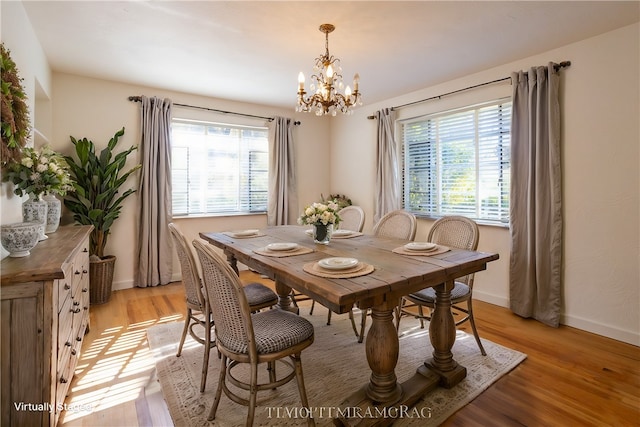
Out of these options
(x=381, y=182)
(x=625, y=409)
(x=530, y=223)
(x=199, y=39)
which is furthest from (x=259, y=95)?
(x=625, y=409)

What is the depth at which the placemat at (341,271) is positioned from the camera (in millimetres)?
1591

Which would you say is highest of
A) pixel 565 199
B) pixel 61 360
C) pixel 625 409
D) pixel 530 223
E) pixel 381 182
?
pixel 381 182

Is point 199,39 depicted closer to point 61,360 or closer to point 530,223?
point 61,360

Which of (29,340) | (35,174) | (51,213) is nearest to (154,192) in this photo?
(51,213)

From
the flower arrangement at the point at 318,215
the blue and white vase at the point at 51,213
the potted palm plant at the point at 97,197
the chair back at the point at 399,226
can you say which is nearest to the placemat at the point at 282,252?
the flower arrangement at the point at 318,215

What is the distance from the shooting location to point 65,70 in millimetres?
3510

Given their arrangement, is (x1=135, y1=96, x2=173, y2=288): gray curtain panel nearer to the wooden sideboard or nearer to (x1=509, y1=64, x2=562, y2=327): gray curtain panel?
the wooden sideboard

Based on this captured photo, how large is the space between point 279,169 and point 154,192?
1.73 m

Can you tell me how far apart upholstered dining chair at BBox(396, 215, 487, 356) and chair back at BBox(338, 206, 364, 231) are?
0.87 metres

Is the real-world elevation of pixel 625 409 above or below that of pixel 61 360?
below

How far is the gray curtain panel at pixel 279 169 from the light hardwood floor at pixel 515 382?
7.49ft

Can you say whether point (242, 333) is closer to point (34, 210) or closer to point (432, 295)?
point (432, 295)

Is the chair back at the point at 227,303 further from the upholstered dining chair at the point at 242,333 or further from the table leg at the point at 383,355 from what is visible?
the table leg at the point at 383,355

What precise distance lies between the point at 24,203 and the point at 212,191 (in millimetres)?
2542
